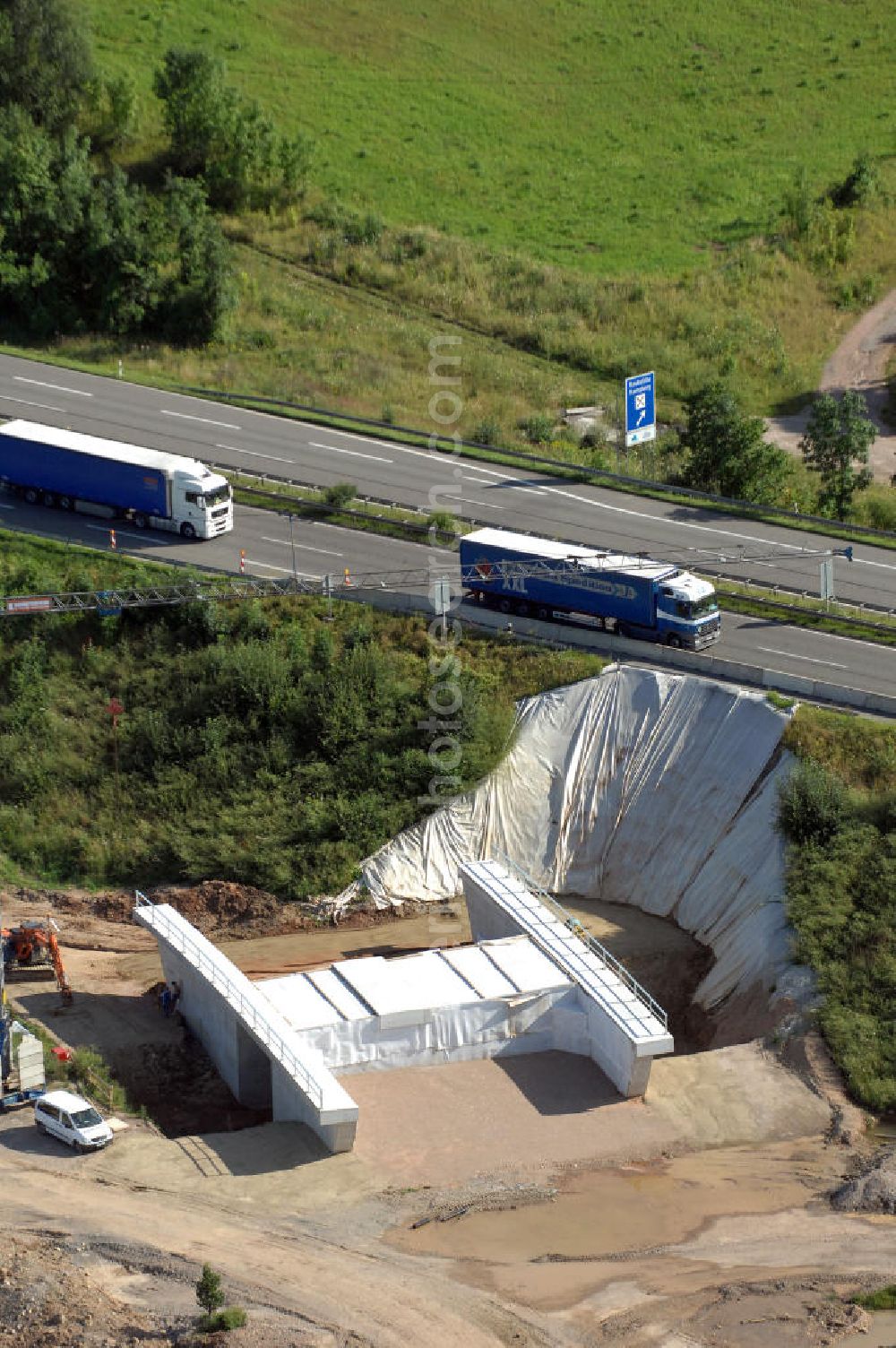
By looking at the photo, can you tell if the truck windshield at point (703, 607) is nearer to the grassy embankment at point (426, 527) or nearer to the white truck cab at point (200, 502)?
the grassy embankment at point (426, 527)

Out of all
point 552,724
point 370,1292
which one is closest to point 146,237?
point 552,724

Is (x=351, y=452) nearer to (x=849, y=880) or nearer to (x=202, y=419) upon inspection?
(x=202, y=419)

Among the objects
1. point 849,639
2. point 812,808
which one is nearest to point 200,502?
point 849,639

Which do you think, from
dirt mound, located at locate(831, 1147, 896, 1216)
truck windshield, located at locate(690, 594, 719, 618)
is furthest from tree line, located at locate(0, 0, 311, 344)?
dirt mound, located at locate(831, 1147, 896, 1216)

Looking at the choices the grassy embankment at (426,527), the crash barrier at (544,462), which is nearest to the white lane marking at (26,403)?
the crash barrier at (544,462)

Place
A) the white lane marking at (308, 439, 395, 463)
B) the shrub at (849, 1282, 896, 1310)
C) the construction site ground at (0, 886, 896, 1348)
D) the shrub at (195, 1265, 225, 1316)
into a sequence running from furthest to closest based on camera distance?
the white lane marking at (308, 439, 395, 463), the shrub at (849, 1282, 896, 1310), the construction site ground at (0, 886, 896, 1348), the shrub at (195, 1265, 225, 1316)

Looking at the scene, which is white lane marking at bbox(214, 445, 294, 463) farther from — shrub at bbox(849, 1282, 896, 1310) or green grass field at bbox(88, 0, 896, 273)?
shrub at bbox(849, 1282, 896, 1310)
